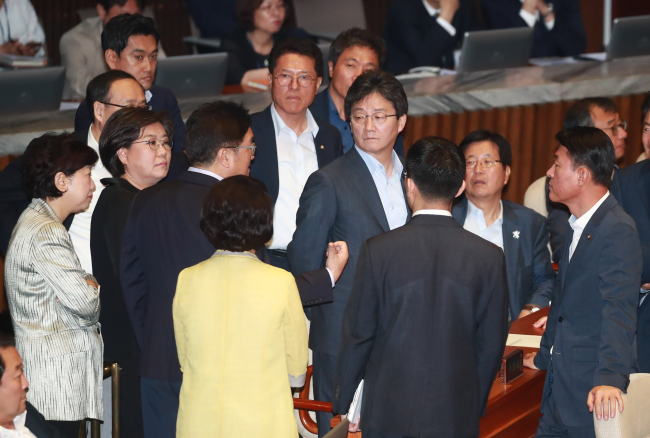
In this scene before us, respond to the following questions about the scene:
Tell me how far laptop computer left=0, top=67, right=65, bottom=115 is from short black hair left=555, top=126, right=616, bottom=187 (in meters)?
2.69

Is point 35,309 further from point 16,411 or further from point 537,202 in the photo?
point 537,202

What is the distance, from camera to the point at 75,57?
17.0 feet

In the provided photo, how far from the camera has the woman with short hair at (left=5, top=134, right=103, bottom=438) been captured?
8.11ft

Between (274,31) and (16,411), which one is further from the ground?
(274,31)

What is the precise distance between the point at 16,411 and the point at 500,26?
5013mm

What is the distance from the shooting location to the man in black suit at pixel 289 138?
11.2ft

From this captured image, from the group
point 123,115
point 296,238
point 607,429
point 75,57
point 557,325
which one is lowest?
point 607,429

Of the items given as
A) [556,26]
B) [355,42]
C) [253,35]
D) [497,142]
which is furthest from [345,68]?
[556,26]

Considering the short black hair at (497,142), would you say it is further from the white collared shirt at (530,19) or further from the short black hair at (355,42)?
the white collared shirt at (530,19)

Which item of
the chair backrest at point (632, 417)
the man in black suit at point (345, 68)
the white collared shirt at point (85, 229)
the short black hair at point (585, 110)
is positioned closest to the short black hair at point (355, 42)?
the man in black suit at point (345, 68)

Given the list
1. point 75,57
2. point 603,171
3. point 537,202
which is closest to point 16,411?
point 603,171

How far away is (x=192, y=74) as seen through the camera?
14.8 feet

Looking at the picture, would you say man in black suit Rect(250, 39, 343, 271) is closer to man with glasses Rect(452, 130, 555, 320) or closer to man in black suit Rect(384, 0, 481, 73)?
man with glasses Rect(452, 130, 555, 320)

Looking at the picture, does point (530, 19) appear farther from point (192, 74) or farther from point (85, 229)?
point (85, 229)
